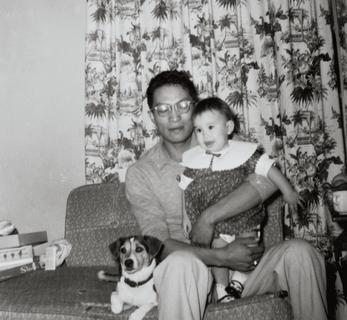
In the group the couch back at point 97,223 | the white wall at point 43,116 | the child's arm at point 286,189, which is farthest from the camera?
the white wall at point 43,116

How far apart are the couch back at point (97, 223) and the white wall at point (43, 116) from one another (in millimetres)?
629

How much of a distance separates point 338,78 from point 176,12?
53.4 inches

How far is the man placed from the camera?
1443mm

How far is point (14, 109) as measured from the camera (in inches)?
130

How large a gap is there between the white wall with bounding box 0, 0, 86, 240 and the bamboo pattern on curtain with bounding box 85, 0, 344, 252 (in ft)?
1.03

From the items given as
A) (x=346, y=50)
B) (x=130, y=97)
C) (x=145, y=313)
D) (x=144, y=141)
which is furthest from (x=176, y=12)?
(x=145, y=313)

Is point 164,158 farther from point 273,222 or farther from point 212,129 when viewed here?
point 273,222

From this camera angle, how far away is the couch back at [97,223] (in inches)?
98.3

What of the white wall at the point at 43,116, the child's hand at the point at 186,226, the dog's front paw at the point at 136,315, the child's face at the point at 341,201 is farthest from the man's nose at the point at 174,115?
the white wall at the point at 43,116

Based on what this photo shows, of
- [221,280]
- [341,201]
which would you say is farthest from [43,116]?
[341,201]

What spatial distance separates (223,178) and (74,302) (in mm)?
877

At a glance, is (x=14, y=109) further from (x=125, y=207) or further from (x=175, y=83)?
(x=175, y=83)

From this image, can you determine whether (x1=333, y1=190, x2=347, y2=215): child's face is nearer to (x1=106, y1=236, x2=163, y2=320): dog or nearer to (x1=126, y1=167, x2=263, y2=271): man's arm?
(x1=126, y1=167, x2=263, y2=271): man's arm

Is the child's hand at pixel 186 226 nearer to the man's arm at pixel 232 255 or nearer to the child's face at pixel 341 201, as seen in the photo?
the man's arm at pixel 232 255
